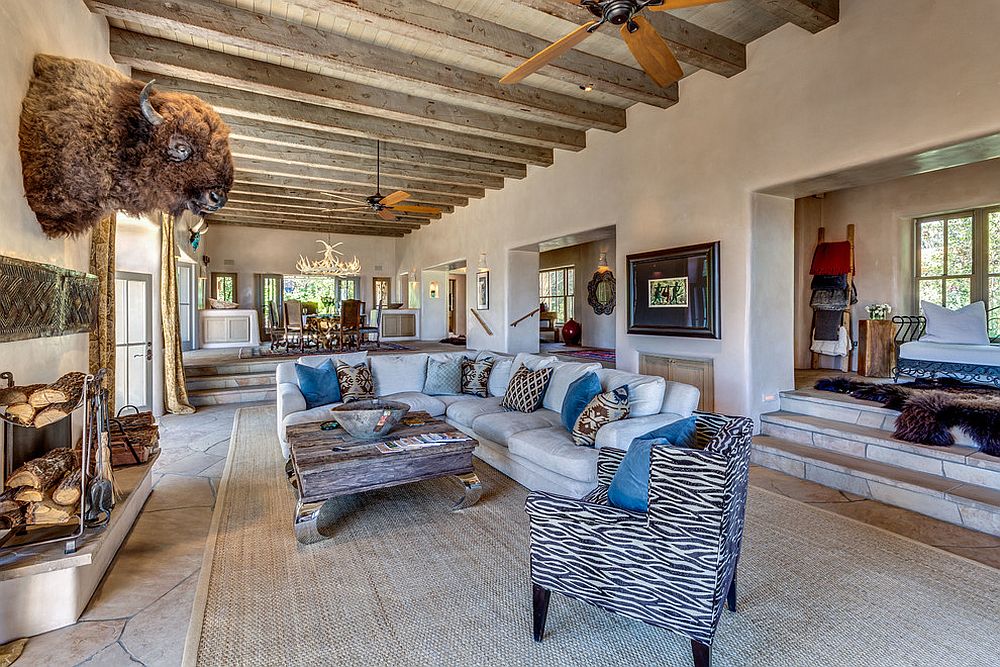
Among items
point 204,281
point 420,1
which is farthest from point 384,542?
point 204,281

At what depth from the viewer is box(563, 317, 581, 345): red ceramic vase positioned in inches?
437

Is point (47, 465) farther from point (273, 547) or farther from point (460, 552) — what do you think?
point (460, 552)

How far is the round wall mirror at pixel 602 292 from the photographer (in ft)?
33.5

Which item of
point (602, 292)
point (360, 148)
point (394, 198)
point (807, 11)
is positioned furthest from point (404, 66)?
point (602, 292)

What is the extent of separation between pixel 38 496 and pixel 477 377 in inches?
136

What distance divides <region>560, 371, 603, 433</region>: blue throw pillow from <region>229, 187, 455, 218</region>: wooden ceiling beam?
675 cm

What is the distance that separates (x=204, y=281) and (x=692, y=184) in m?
11.1

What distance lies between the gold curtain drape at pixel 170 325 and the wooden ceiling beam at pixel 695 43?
5369 millimetres

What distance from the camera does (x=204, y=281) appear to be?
11414 millimetres

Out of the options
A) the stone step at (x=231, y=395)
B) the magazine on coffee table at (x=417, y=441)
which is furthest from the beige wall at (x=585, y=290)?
the magazine on coffee table at (x=417, y=441)

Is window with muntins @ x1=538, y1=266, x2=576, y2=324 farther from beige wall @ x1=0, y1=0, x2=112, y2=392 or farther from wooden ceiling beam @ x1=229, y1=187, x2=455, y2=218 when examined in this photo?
beige wall @ x1=0, y1=0, x2=112, y2=392

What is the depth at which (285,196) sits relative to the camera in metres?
8.84

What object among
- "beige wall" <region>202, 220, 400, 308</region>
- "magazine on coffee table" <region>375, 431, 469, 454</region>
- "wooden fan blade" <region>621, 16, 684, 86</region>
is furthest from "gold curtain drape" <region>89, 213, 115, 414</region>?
"beige wall" <region>202, 220, 400, 308</region>

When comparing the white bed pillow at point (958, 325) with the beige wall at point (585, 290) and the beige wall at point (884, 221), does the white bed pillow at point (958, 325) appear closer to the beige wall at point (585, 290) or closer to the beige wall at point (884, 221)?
the beige wall at point (884, 221)
